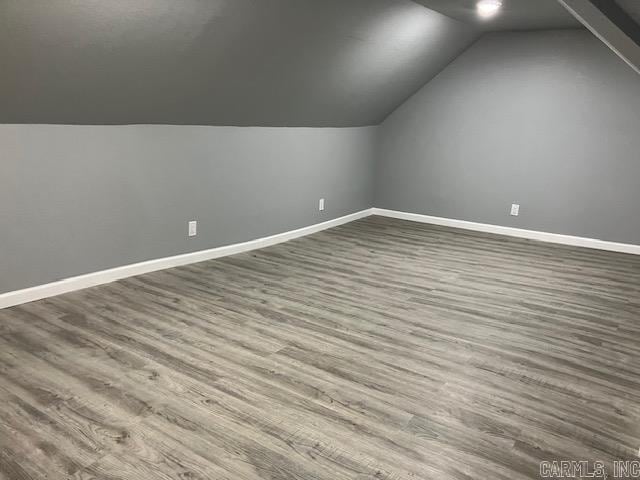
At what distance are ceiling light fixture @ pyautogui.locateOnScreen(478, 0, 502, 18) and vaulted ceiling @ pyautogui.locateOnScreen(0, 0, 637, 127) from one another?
2.8 inches

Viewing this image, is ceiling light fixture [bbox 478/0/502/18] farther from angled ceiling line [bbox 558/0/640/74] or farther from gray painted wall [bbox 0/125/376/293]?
gray painted wall [bbox 0/125/376/293]

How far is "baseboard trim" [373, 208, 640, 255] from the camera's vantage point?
5285 millimetres

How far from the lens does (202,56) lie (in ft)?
11.0

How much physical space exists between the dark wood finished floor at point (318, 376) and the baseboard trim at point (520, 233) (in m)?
1.21

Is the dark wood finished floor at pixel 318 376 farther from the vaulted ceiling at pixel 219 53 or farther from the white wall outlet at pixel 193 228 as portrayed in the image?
the vaulted ceiling at pixel 219 53

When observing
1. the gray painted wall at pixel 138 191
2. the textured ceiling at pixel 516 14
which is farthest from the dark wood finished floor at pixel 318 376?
the textured ceiling at pixel 516 14

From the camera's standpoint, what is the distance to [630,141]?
5059 millimetres

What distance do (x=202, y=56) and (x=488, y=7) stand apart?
7.71 ft

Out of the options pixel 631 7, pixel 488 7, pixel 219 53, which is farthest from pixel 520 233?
pixel 219 53

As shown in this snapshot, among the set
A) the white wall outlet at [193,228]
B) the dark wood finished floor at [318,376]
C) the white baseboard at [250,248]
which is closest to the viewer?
the dark wood finished floor at [318,376]

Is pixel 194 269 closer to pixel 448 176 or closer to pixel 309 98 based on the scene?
pixel 309 98

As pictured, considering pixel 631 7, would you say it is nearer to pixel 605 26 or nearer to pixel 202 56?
pixel 605 26

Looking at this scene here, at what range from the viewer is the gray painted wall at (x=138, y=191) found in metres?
3.19

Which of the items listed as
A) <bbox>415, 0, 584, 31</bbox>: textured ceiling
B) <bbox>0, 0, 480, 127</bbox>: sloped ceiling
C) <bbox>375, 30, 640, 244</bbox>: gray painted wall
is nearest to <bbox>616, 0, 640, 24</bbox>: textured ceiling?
<bbox>415, 0, 584, 31</bbox>: textured ceiling
